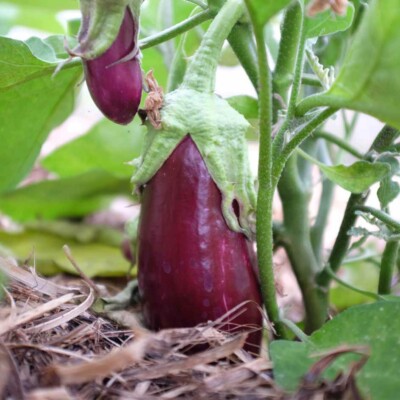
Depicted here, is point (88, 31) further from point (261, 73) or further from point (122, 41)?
point (261, 73)

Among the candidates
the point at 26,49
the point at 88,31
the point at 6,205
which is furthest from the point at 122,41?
the point at 6,205

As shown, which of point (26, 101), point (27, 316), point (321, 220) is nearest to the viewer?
point (27, 316)

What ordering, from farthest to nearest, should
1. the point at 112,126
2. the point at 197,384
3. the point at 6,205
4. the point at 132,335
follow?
the point at 6,205 → the point at 112,126 → the point at 132,335 → the point at 197,384

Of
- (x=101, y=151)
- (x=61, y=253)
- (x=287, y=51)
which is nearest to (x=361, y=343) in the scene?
(x=287, y=51)

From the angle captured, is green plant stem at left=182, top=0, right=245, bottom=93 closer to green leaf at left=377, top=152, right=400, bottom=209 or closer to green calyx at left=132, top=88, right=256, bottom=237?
green calyx at left=132, top=88, right=256, bottom=237

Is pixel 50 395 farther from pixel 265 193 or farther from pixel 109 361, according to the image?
pixel 265 193

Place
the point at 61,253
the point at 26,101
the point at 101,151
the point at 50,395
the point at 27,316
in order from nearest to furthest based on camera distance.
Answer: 1. the point at 50,395
2. the point at 27,316
3. the point at 26,101
4. the point at 61,253
5. the point at 101,151
